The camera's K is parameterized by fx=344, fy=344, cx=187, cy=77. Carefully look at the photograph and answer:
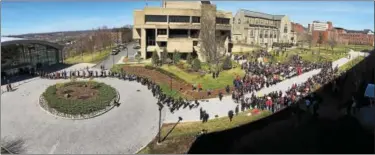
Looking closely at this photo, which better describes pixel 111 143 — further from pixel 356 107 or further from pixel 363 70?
pixel 363 70

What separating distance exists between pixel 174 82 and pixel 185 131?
963cm

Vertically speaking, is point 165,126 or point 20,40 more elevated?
point 20,40

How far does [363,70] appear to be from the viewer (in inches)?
1344

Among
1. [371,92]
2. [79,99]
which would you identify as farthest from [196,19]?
[371,92]

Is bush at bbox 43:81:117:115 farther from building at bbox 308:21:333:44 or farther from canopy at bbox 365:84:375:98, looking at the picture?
building at bbox 308:21:333:44

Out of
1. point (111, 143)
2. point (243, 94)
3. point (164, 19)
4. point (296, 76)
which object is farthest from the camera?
point (164, 19)

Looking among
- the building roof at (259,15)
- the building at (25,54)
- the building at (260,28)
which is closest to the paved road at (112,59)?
the building at (25,54)

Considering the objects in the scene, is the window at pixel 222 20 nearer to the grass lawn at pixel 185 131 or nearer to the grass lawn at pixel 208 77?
the grass lawn at pixel 208 77

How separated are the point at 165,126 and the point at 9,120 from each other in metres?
11.2

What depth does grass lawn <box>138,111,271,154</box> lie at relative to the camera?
1945 centimetres

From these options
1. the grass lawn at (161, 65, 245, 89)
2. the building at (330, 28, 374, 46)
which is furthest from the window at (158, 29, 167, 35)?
the building at (330, 28, 374, 46)

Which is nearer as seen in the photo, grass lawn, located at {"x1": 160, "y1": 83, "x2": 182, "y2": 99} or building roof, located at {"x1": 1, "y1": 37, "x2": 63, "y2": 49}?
grass lawn, located at {"x1": 160, "y1": 83, "x2": 182, "y2": 99}

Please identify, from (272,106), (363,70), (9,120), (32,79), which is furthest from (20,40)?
(363,70)

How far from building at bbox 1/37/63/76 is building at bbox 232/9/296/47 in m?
29.3
